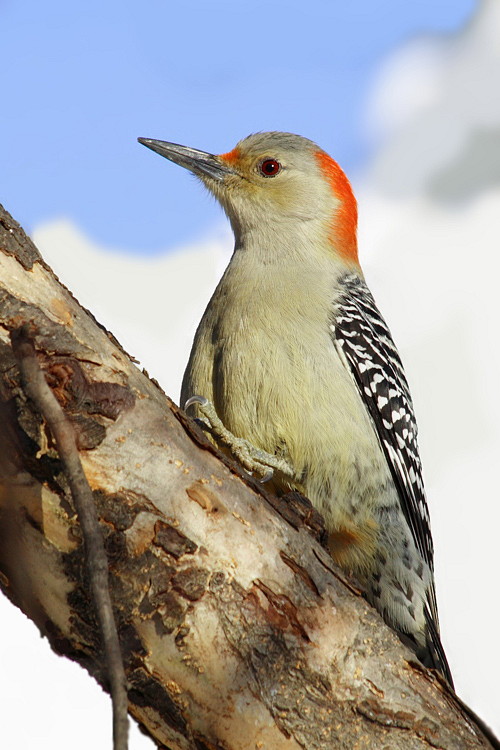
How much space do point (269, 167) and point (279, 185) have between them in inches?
7.6

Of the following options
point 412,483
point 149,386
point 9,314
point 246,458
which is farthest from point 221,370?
point 9,314

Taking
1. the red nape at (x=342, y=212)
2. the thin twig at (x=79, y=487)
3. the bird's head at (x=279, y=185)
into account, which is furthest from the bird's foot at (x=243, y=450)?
the thin twig at (x=79, y=487)

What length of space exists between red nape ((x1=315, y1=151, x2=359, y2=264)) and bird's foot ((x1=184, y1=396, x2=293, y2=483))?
1.90 meters

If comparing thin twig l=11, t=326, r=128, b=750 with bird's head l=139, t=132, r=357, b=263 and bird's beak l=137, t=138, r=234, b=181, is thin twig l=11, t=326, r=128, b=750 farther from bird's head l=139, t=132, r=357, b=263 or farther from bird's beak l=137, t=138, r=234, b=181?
bird's beak l=137, t=138, r=234, b=181

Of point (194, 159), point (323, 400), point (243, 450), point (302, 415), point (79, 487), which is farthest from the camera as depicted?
point (194, 159)

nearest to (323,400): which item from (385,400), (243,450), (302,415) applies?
(302,415)

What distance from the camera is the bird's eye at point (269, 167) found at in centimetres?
639

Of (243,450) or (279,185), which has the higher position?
(279,185)

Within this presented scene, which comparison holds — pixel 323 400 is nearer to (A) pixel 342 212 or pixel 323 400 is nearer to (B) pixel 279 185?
(A) pixel 342 212

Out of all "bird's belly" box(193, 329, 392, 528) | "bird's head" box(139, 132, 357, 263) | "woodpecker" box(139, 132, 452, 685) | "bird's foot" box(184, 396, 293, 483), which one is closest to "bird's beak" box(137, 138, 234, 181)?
"bird's head" box(139, 132, 357, 263)

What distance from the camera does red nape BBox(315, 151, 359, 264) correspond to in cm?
622

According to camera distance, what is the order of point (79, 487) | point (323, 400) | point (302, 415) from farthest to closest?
point (323, 400), point (302, 415), point (79, 487)

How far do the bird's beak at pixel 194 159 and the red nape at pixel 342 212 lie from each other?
745 millimetres

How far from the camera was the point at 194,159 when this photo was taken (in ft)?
21.4
